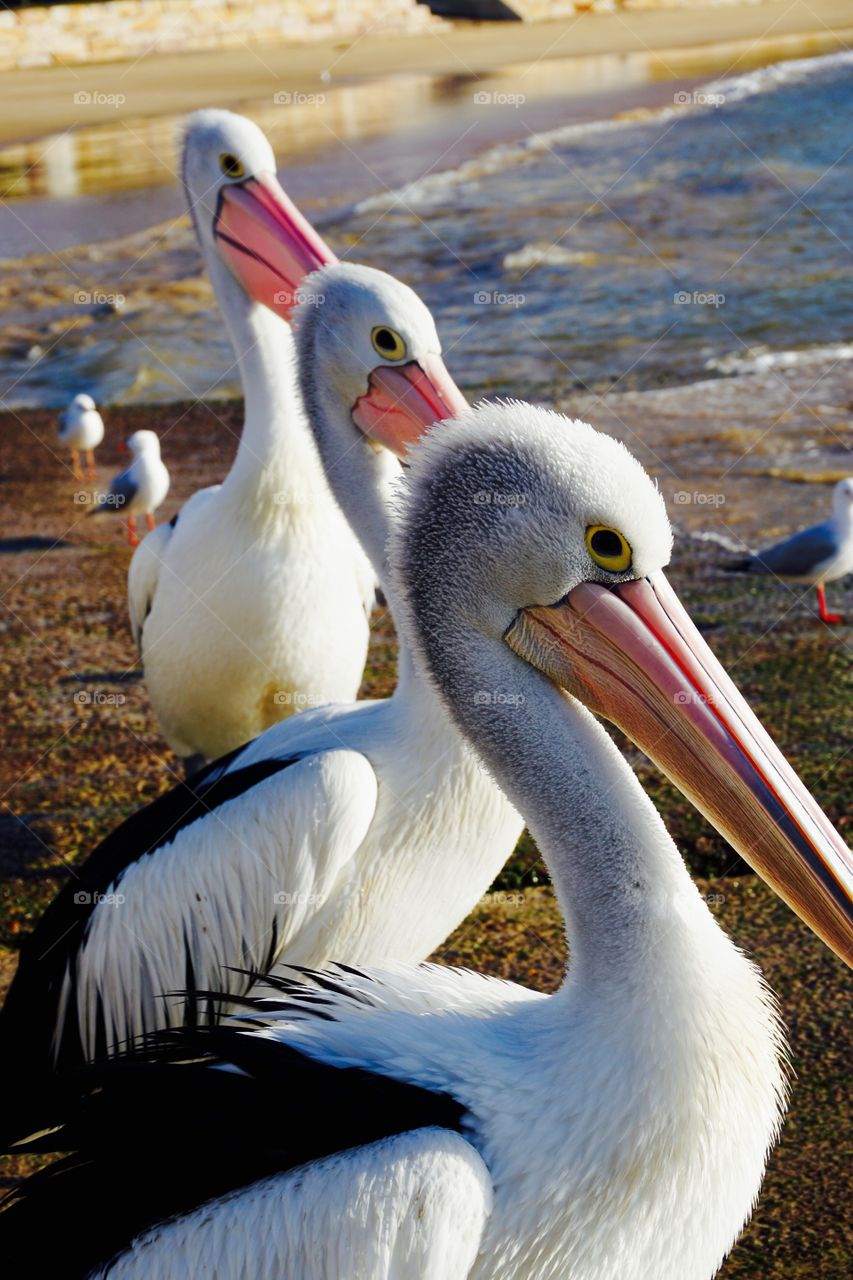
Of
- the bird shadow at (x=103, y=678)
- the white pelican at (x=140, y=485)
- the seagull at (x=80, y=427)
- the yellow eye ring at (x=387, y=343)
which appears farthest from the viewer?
the seagull at (x=80, y=427)

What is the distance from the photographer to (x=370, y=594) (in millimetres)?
4789

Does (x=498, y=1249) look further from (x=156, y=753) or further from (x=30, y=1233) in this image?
(x=156, y=753)

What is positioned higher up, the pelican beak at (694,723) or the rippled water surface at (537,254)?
the pelican beak at (694,723)

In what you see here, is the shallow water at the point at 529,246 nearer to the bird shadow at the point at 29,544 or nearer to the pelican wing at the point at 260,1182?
the bird shadow at the point at 29,544

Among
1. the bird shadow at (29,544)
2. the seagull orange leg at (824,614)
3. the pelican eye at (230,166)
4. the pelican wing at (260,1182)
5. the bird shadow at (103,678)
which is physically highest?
the pelican eye at (230,166)

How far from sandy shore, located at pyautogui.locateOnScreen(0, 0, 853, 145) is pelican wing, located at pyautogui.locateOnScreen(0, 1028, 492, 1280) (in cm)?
2395

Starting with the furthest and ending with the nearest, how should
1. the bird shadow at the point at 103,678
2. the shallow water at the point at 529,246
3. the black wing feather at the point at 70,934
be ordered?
the shallow water at the point at 529,246
the bird shadow at the point at 103,678
the black wing feather at the point at 70,934

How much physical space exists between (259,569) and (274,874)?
52.2 inches

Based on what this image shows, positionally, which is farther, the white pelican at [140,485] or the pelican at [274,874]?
the white pelican at [140,485]

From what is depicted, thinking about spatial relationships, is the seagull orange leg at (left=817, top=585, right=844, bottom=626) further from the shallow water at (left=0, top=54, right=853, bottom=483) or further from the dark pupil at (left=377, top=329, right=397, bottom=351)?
the shallow water at (left=0, top=54, right=853, bottom=483)

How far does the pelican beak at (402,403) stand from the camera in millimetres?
3715

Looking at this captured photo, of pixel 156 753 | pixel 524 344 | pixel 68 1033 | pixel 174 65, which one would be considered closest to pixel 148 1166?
pixel 68 1033

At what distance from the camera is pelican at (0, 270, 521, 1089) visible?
3.16m

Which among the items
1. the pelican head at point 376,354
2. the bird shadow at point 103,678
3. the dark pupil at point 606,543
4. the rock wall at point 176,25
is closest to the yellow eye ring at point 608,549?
the dark pupil at point 606,543
